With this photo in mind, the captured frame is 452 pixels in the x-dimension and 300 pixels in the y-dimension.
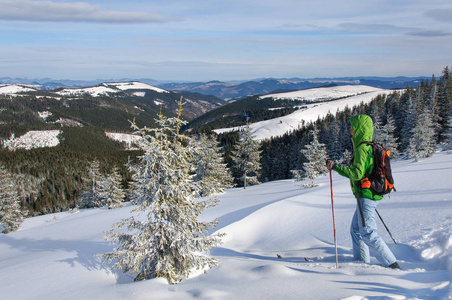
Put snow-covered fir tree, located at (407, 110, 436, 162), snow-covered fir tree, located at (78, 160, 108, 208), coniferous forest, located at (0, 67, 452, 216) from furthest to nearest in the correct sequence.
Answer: snow-covered fir tree, located at (78, 160, 108, 208) < coniferous forest, located at (0, 67, 452, 216) < snow-covered fir tree, located at (407, 110, 436, 162)

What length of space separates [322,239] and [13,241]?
16.4 m

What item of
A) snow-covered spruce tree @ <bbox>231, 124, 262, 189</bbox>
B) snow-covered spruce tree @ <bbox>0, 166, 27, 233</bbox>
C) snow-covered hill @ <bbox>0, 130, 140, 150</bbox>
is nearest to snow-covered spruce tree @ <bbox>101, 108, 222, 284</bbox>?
snow-covered spruce tree @ <bbox>231, 124, 262, 189</bbox>

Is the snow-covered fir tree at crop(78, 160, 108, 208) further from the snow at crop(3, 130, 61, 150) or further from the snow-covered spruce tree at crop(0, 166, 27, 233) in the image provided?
the snow at crop(3, 130, 61, 150)

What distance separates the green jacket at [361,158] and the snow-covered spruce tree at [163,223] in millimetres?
3411

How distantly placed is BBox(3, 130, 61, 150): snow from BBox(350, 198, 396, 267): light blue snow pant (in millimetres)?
193990

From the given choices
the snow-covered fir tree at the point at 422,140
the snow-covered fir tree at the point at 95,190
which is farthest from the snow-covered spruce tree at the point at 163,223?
the snow-covered fir tree at the point at 95,190

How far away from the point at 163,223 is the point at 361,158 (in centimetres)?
452

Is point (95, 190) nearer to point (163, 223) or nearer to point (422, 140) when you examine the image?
point (163, 223)

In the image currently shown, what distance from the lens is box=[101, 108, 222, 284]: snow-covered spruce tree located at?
5.95m

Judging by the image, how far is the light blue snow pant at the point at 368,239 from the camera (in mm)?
4875

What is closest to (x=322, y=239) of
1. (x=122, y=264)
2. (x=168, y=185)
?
(x=168, y=185)

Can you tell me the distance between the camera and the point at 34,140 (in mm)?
168000

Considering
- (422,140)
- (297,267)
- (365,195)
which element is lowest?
(422,140)

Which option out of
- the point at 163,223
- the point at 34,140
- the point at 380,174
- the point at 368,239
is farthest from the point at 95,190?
the point at 34,140
